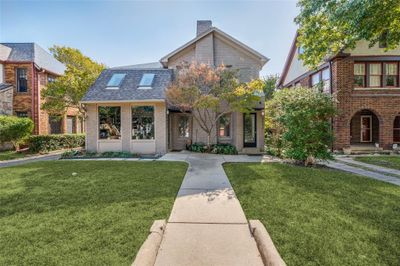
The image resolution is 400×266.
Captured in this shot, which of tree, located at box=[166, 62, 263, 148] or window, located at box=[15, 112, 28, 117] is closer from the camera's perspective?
tree, located at box=[166, 62, 263, 148]

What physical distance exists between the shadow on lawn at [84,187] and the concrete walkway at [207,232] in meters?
0.84

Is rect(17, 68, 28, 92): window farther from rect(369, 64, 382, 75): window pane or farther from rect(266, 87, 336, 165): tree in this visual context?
rect(369, 64, 382, 75): window pane

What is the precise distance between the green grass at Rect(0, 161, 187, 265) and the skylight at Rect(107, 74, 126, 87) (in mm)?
7951

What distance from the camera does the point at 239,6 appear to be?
446 inches

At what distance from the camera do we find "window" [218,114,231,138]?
50.8 ft

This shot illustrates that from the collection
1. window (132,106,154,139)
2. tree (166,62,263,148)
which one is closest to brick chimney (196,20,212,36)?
tree (166,62,263,148)

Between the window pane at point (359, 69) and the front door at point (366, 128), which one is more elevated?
the window pane at point (359, 69)

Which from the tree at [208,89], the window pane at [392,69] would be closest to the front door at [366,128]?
the window pane at [392,69]

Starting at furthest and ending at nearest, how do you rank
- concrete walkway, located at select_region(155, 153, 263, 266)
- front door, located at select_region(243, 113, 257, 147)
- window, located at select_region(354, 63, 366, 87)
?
front door, located at select_region(243, 113, 257, 147), window, located at select_region(354, 63, 366, 87), concrete walkway, located at select_region(155, 153, 263, 266)

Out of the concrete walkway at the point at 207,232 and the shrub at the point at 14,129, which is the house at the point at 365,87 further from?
the shrub at the point at 14,129

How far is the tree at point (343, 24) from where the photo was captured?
7109mm

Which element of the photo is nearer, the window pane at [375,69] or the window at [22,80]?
the window pane at [375,69]

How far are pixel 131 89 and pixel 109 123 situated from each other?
8.22 ft

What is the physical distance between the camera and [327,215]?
166 inches
